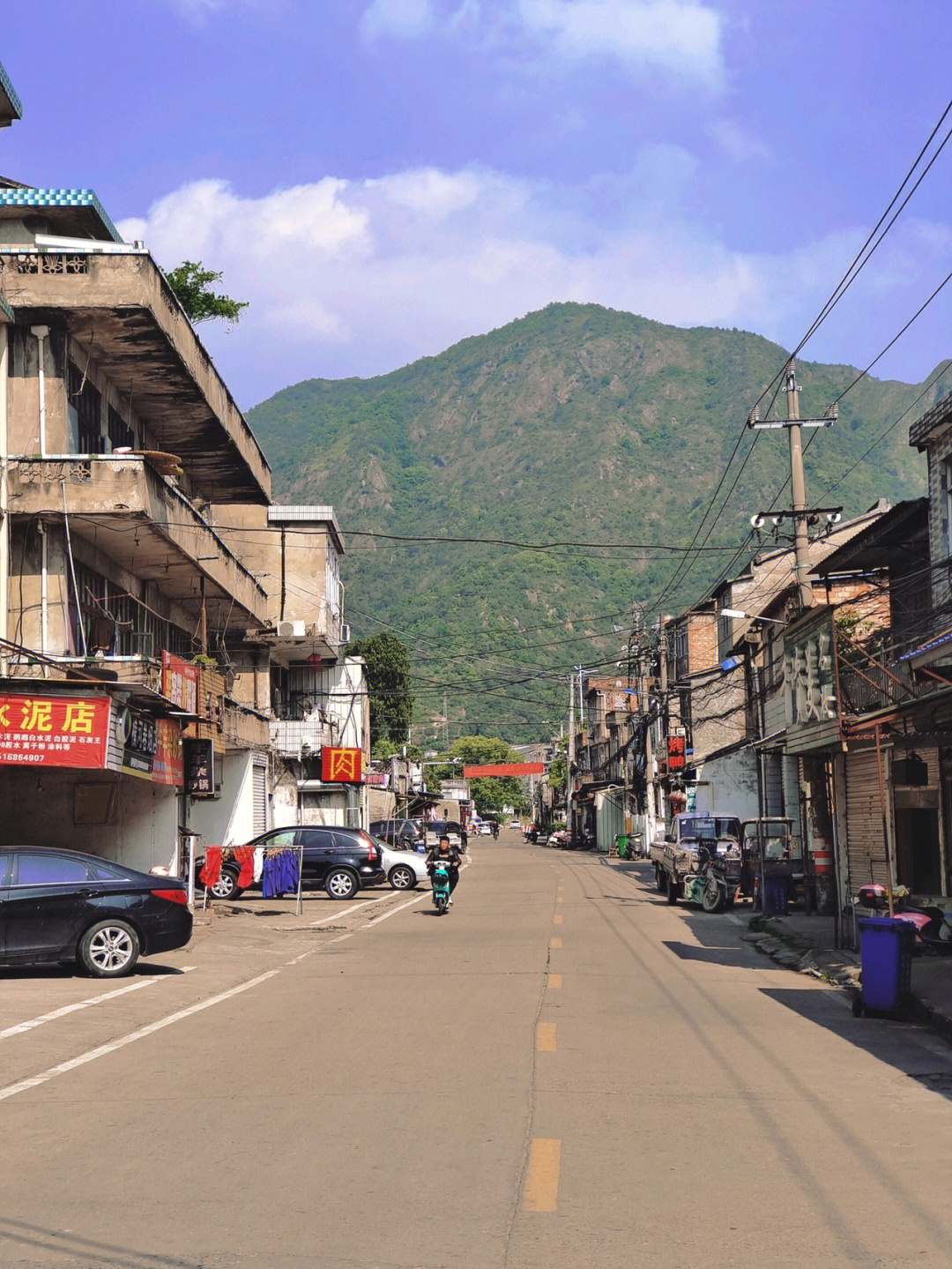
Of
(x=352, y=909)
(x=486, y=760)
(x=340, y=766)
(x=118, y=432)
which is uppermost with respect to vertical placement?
(x=118, y=432)

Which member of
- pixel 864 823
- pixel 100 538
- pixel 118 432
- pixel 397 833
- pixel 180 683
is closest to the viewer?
pixel 864 823

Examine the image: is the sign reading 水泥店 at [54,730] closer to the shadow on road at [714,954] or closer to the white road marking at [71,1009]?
the white road marking at [71,1009]

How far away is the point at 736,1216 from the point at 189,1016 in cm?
796

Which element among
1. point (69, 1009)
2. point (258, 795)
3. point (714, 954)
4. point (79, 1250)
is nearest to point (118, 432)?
point (258, 795)

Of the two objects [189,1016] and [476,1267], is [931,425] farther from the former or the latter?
[476,1267]

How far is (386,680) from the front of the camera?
73688mm

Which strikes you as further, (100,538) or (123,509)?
(100,538)

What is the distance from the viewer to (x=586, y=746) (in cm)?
11844

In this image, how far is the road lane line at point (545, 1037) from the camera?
36.3 feet

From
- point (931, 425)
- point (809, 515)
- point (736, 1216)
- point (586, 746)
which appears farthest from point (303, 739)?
point (586, 746)

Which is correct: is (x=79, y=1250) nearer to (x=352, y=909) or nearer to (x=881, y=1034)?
(x=881, y=1034)

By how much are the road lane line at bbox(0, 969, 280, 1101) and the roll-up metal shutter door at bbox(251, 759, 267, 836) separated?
23.0 metres

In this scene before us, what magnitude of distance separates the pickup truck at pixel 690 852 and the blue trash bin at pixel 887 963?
1535 cm

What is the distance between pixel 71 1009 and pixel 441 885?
1411 cm
